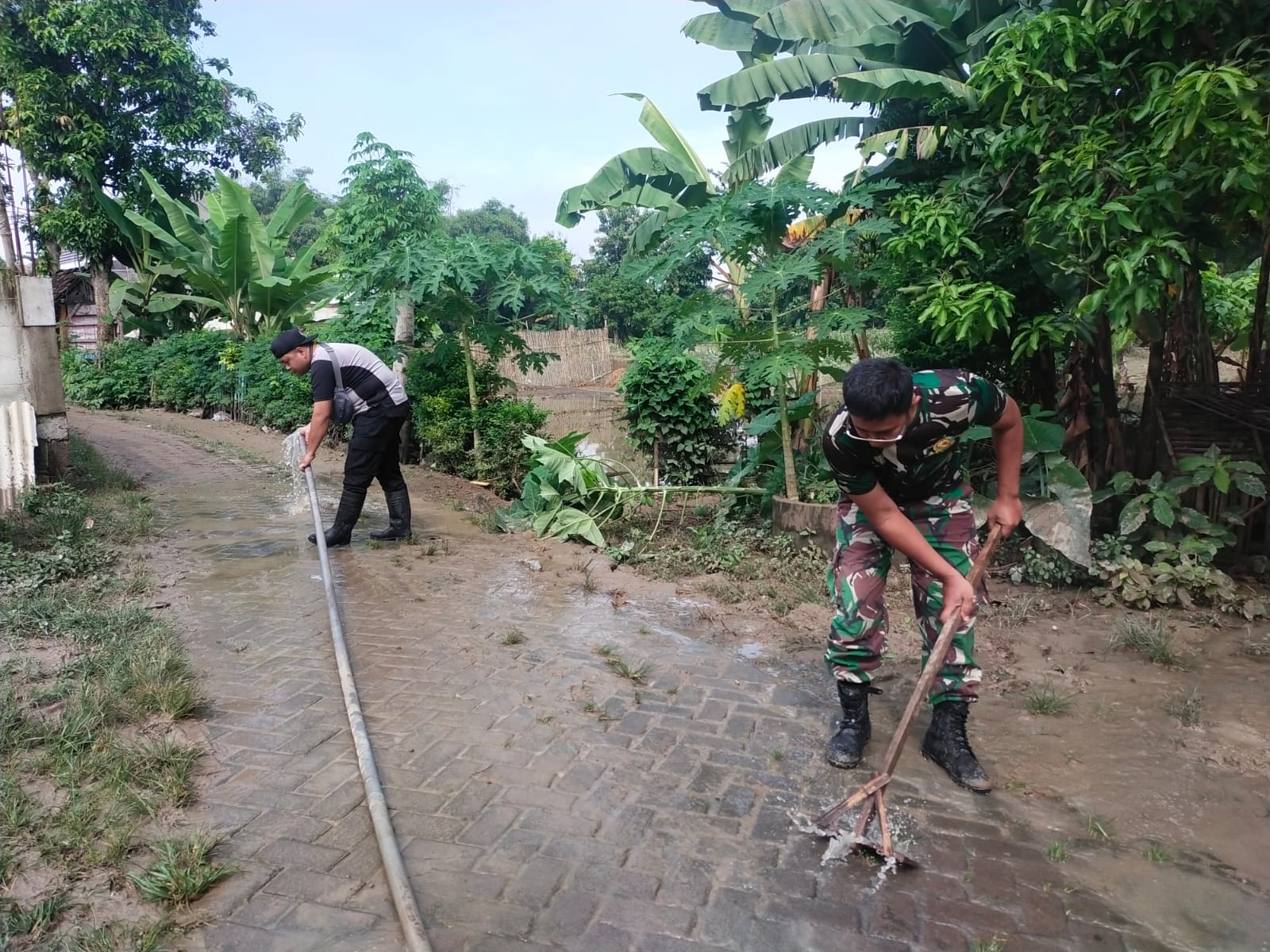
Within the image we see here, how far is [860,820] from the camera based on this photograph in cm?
266

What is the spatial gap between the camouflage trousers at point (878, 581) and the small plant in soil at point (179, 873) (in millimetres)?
2200

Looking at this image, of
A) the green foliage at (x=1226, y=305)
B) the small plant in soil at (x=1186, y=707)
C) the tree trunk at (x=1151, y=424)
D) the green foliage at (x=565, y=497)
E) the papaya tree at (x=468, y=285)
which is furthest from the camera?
the papaya tree at (x=468, y=285)

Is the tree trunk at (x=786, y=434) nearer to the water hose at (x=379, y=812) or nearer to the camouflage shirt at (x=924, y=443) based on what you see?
the camouflage shirt at (x=924, y=443)

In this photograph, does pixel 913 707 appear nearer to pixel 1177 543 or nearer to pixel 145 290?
pixel 1177 543

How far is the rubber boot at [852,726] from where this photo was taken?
10.6 ft

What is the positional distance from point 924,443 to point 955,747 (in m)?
1.14

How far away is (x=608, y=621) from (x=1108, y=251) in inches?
127

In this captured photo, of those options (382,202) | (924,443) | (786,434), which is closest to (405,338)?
(382,202)

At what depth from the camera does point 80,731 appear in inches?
125

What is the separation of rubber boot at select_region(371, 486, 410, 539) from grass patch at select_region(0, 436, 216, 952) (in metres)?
1.74

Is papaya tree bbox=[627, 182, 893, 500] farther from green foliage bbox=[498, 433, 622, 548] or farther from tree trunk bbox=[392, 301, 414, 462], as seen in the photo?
tree trunk bbox=[392, 301, 414, 462]

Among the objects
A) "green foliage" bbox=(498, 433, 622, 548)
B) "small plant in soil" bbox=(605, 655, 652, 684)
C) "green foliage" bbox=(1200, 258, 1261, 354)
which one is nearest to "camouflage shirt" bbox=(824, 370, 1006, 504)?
"small plant in soil" bbox=(605, 655, 652, 684)

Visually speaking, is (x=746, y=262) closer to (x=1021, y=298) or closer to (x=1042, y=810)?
(x=1021, y=298)

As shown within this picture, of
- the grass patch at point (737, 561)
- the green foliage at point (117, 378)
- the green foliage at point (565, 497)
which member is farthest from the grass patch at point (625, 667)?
the green foliage at point (117, 378)
